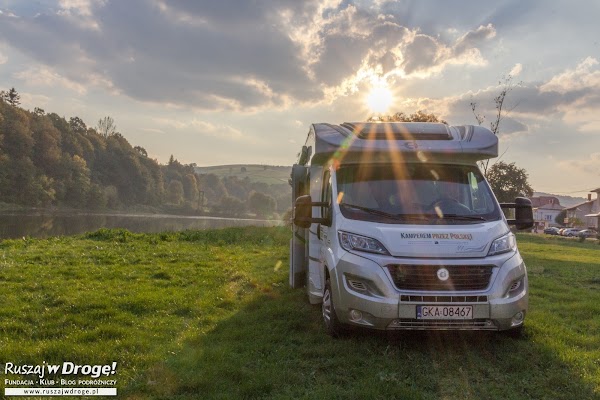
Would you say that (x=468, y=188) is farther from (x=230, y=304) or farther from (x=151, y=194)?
(x=151, y=194)

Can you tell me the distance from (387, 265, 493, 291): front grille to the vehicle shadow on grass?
2.74 feet

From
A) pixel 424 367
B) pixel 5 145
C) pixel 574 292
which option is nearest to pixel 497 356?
pixel 424 367

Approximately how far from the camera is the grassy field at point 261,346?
4.47m

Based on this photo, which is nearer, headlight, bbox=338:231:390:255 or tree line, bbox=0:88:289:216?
headlight, bbox=338:231:390:255

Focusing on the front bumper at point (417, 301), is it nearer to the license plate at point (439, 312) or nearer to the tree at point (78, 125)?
the license plate at point (439, 312)

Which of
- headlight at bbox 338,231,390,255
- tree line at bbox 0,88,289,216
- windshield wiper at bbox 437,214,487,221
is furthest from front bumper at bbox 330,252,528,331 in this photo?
tree line at bbox 0,88,289,216

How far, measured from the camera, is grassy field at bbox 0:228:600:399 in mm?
4473

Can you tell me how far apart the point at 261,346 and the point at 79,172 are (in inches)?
3646

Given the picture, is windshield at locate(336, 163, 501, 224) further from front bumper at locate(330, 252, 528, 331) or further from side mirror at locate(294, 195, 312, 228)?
front bumper at locate(330, 252, 528, 331)

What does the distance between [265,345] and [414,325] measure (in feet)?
6.05

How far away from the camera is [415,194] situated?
6.04 m

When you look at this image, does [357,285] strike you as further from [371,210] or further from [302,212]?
[302,212]

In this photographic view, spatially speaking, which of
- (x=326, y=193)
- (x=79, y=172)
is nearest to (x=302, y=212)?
(x=326, y=193)

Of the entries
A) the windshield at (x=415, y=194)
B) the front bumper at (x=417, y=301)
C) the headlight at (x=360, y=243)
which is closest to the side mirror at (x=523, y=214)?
the windshield at (x=415, y=194)
